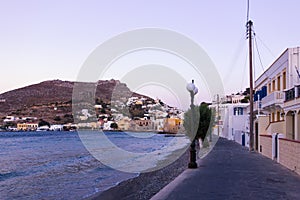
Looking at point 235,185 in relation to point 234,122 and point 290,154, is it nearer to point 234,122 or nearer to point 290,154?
point 290,154

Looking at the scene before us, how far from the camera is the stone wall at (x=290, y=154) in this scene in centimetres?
1587

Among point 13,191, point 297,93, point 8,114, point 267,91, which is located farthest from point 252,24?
point 8,114

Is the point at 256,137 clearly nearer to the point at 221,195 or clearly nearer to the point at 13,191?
the point at 13,191

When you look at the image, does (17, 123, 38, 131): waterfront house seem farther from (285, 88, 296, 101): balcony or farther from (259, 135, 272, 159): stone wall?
(285, 88, 296, 101): balcony

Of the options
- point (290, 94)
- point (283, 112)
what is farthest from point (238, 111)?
point (290, 94)

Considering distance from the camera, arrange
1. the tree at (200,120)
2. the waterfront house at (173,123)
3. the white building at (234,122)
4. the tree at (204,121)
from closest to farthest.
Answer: the tree at (200,120)
the tree at (204,121)
the white building at (234,122)
the waterfront house at (173,123)

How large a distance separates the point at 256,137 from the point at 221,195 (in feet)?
82.6

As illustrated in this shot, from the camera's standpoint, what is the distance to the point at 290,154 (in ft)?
57.5

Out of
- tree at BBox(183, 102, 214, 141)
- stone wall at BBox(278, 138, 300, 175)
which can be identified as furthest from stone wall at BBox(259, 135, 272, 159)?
tree at BBox(183, 102, 214, 141)

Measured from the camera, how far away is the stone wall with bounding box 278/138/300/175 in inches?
625

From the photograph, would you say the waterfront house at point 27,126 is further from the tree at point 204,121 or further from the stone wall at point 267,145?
the stone wall at point 267,145

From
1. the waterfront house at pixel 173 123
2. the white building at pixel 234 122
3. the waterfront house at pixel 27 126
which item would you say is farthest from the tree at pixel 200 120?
the waterfront house at pixel 27 126

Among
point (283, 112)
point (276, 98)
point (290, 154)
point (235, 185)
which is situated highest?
point (276, 98)

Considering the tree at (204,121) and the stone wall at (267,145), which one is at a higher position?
the tree at (204,121)
